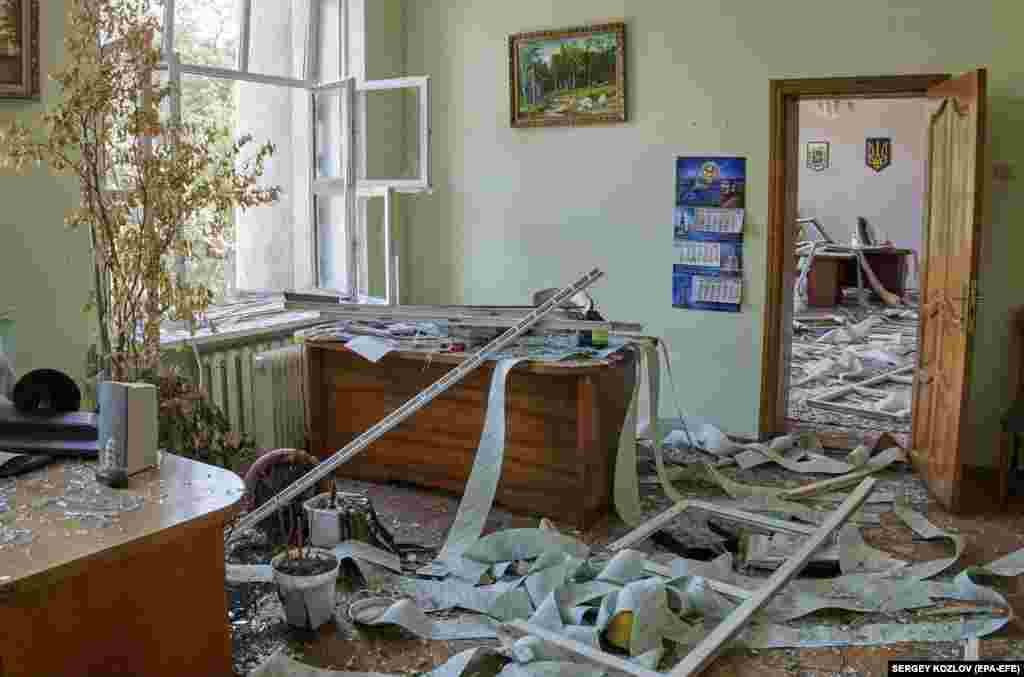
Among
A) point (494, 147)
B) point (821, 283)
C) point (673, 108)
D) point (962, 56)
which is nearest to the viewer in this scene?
point (962, 56)

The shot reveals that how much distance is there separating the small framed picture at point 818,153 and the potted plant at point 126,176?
11685 millimetres

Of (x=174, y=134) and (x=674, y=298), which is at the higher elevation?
(x=174, y=134)

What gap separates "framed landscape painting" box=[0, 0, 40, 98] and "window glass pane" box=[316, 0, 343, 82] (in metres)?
2.21

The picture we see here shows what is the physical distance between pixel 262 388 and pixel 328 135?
1.61 metres

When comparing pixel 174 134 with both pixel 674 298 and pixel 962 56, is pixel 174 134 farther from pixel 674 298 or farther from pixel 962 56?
pixel 962 56

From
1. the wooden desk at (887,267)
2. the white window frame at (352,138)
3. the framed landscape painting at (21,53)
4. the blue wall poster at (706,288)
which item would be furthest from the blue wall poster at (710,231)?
the wooden desk at (887,267)

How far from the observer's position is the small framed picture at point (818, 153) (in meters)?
13.1

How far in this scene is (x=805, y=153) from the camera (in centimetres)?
1321

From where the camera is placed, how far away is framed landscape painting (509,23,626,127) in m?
5.61

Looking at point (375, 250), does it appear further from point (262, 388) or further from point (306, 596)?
point (306, 596)

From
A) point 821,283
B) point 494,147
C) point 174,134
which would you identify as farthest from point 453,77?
point 821,283

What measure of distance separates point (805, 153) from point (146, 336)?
12.0m

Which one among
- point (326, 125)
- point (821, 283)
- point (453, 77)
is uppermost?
point (453, 77)

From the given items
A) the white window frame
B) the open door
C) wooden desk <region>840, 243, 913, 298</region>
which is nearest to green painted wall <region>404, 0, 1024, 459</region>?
the open door
